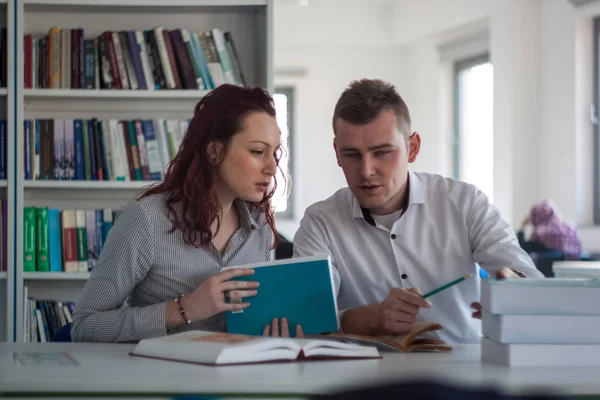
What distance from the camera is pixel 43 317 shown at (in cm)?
327

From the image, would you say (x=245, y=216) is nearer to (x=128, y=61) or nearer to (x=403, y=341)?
(x=403, y=341)

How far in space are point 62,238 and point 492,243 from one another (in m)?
1.80

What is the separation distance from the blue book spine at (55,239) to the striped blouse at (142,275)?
4.19ft

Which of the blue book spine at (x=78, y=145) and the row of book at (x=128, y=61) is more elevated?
the row of book at (x=128, y=61)

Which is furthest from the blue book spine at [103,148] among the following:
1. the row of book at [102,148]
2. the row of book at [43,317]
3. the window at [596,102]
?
the window at [596,102]

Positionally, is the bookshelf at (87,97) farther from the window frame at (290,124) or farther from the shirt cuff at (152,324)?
the window frame at (290,124)

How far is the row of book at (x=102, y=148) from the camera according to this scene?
325 centimetres

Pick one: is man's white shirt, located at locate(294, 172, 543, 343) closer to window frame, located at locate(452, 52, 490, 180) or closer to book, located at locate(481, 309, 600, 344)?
book, located at locate(481, 309, 600, 344)

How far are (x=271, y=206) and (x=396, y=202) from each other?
1.10ft

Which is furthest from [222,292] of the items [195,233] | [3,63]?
[3,63]

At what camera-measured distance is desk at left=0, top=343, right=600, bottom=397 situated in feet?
4.04

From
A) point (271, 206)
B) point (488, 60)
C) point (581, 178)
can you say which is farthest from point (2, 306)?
point (488, 60)

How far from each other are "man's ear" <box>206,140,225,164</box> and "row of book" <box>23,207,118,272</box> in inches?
51.6

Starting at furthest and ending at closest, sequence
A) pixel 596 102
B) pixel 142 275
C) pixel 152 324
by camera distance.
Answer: pixel 596 102
pixel 142 275
pixel 152 324
